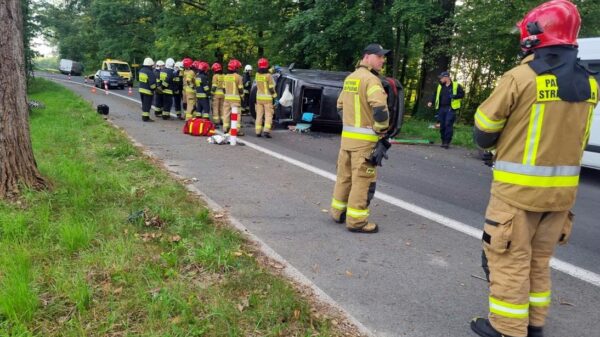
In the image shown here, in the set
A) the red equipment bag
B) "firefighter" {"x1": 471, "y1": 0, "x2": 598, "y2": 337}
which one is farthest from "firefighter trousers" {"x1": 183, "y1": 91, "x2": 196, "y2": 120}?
"firefighter" {"x1": 471, "y1": 0, "x2": 598, "y2": 337}

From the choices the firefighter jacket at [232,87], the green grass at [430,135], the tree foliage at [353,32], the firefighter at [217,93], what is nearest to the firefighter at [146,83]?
the firefighter at [217,93]

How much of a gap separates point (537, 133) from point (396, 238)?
2326 millimetres

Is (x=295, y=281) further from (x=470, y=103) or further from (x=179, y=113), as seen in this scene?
(x=470, y=103)

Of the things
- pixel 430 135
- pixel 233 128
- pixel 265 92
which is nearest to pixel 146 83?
pixel 265 92

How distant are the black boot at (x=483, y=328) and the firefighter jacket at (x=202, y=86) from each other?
11.2 metres

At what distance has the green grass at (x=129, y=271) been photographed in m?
2.92

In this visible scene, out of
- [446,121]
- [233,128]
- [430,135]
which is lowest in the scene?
[233,128]

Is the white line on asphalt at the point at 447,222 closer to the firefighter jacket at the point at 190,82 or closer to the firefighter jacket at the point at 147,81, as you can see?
the firefighter jacket at the point at 190,82

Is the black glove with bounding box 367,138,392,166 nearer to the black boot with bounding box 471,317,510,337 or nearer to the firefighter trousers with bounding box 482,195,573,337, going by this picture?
the firefighter trousers with bounding box 482,195,573,337

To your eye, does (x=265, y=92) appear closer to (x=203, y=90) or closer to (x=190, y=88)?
(x=203, y=90)

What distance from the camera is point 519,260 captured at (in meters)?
2.79

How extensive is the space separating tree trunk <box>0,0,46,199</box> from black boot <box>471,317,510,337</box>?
4844mm

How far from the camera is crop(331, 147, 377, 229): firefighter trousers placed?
474 centimetres

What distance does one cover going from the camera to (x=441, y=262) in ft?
13.7
